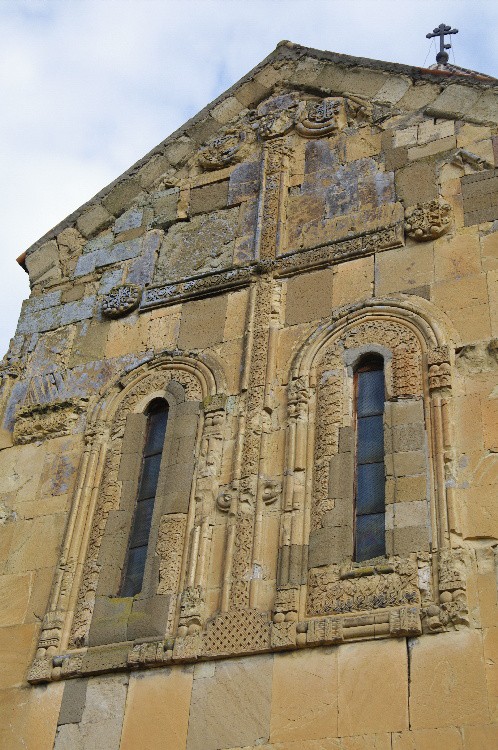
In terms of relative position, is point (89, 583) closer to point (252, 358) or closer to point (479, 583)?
point (252, 358)

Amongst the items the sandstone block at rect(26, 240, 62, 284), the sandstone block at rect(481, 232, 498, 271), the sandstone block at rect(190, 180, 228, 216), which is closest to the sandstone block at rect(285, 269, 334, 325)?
the sandstone block at rect(481, 232, 498, 271)

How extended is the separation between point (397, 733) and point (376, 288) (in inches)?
157

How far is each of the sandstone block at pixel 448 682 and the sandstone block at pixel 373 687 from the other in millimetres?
85

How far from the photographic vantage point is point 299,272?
33.7 ft

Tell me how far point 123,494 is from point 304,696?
278 centimetres

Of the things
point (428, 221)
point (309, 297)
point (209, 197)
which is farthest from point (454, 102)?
point (209, 197)

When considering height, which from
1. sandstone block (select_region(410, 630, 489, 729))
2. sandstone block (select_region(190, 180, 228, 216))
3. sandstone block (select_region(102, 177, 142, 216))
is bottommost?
sandstone block (select_region(410, 630, 489, 729))

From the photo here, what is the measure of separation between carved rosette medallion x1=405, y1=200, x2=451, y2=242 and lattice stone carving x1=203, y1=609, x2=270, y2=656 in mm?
3697

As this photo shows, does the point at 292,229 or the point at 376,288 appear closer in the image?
the point at 376,288

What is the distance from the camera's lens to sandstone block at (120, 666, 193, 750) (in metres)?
8.02

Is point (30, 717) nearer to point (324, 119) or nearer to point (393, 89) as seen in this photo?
point (324, 119)

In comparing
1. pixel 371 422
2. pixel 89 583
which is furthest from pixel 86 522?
pixel 371 422

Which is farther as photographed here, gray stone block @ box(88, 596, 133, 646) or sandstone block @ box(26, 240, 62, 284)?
sandstone block @ box(26, 240, 62, 284)

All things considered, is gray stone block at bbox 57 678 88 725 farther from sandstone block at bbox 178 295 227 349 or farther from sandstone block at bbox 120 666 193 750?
sandstone block at bbox 178 295 227 349
